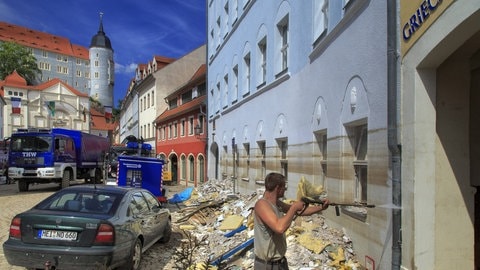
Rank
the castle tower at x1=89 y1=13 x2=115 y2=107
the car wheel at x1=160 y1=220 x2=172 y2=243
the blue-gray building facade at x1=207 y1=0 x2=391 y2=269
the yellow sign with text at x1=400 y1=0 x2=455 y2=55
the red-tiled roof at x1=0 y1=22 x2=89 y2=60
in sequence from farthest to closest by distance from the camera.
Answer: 1. the castle tower at x1=89 y1=13 x2=115 y2=107
2. the red-tiled roof at x1=0 y1=22 x2=89 y2=60
3. the car wheel at x1=160 y1=220 x2=172 y2=243
4. the blue-gray building facade at x1=207 y1=0 x2=391 y2=269
5. the yellow sign with text at x1=400 y1=0 x2=455 y2=55

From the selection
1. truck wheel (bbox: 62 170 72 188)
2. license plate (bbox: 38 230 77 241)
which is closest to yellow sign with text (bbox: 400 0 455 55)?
license plate (bbox: 38 230 77 241)

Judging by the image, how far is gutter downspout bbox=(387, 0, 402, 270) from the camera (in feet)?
17.8

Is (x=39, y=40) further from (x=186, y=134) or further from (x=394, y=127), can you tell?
(x=394, y=127)

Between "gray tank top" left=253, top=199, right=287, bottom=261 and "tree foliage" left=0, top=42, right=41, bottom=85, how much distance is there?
3715 inches

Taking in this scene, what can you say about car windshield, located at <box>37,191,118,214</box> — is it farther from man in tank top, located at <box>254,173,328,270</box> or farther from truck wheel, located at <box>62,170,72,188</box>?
truck wheel, located at <box>62,170,72,188</box>

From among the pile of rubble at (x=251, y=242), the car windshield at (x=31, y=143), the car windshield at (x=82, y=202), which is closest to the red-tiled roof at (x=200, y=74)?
the car windshield at (x=31, y=143)

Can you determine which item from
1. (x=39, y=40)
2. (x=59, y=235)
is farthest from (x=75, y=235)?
(x=39, y=40)

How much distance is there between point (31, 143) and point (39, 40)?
11017cm

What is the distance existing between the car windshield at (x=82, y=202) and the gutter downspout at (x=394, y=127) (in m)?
4.36

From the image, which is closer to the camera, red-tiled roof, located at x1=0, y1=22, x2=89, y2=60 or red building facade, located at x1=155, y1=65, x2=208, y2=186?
red building facade, located at x1=155, y1=65, x2=208, y2=186

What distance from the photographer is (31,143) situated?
912 inches

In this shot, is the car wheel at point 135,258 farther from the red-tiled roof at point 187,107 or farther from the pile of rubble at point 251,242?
the red-tiled roof at point 187,107

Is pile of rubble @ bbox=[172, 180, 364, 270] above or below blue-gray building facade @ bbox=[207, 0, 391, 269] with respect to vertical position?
below

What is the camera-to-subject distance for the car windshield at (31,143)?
23.2 m
